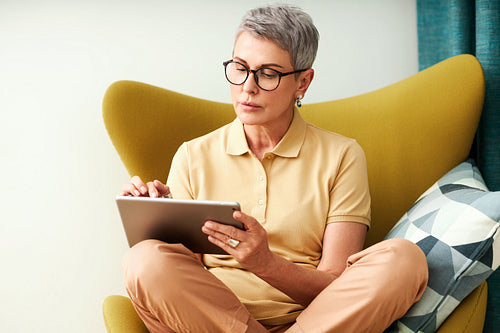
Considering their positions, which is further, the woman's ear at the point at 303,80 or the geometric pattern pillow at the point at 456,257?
the woman's ear at the point at 303,80

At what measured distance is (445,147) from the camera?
1623 millimetres

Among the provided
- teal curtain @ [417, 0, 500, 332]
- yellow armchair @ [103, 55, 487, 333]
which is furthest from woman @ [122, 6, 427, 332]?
teal curtain @ [417, 0, 500, 332]

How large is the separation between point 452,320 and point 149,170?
3.16 ft

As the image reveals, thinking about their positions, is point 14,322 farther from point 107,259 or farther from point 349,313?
point 349,313

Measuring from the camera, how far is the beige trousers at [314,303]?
3.42ft

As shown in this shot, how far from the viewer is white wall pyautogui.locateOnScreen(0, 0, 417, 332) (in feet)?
6.58

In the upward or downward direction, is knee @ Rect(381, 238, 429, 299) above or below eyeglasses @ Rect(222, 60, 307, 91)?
below

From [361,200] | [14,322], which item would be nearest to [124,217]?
[361,200]

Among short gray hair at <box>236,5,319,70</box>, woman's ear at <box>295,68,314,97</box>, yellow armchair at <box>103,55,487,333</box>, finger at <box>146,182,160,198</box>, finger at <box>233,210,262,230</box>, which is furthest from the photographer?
yellow armchair at <box>103,55,487,333</box>

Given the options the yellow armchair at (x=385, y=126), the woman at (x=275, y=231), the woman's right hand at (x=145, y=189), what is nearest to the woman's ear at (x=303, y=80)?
the woman at (x=275, y=231)

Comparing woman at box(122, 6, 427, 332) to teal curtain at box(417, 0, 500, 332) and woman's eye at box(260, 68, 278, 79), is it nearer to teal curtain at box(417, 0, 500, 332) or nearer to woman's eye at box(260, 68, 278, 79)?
woman's eye at box(260, 68, 278, 79)

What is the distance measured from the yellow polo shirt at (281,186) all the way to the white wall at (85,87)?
2.23ft

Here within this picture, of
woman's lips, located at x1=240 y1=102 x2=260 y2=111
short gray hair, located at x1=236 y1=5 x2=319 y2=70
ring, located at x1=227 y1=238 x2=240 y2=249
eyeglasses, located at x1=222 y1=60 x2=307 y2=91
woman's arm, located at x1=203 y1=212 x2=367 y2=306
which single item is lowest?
woman's arm, located at x1=203 y1=212 x2=367 y2=306

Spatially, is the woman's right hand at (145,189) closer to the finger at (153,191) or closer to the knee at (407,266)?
the finger at (153,191)
